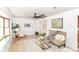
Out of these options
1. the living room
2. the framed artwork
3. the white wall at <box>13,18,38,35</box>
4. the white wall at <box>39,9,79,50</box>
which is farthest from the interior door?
the white wall at <box>39,9,79,50</box>

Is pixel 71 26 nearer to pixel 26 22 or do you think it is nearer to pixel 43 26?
pixel 43 26

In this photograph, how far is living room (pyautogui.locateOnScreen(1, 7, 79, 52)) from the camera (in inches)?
126

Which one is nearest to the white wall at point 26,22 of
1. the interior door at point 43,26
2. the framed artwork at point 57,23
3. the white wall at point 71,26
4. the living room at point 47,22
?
the living room at point 47,22

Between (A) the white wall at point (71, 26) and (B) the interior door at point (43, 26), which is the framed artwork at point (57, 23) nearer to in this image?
(A) the white wall at point (71, 26)

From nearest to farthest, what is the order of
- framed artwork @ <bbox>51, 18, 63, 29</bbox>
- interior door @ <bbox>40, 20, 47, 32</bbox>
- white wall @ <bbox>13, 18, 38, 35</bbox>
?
1. framed artwork @ <bbox>51, 18, 63, 29</bbox>
2. interior door @ <bbox>40, 20, 47, 32</bbox>
3. white wall @ <bbox>13, 18, 38, 35</bbox>

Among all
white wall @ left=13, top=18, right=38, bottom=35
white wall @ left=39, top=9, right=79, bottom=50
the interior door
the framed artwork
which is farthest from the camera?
white wall @ left=13, top=18, right=38, bottom=35

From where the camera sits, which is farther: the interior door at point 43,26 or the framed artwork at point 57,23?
the interior door at point 43,26

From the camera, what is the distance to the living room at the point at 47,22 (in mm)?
3211

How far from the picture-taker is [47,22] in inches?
210

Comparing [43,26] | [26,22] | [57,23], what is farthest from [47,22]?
[26,22]

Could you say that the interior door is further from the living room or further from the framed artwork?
the framed artwork
